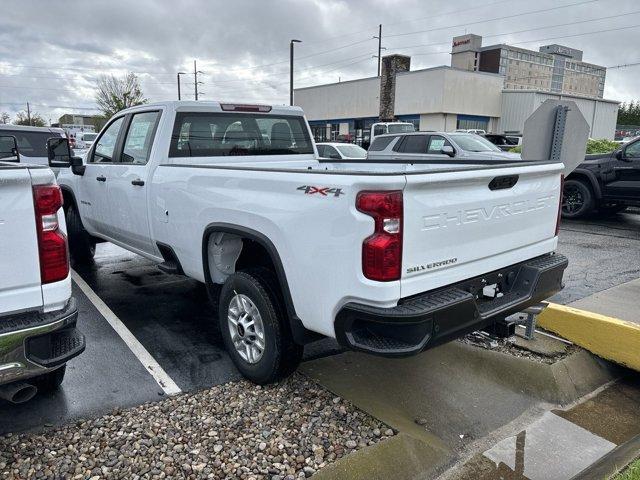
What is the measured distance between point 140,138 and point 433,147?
9437mm

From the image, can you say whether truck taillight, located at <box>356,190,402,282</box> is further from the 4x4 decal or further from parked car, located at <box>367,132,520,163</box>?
parked car, located at <box>367,132,520,163</box>

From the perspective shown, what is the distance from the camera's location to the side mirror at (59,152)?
18.4 ft

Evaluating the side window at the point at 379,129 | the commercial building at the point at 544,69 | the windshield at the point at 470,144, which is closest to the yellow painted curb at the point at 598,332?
the windshield at the point at 470,144

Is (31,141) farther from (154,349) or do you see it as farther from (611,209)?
(611,209)

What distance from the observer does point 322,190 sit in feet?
9.25

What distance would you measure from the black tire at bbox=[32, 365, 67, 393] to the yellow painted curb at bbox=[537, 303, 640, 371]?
149 inches

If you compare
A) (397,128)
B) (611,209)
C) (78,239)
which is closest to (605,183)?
(611,209)

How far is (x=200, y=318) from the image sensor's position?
5.02 meters

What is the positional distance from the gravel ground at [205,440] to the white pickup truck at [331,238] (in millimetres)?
331

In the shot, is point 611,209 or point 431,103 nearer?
point 611,209

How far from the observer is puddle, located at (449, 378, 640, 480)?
9.61 feet

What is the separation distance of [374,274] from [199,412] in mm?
1504

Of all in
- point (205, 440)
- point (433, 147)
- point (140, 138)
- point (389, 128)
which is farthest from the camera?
point (389, 128)

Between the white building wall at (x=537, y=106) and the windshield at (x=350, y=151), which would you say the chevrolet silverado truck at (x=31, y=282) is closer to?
the windshield at (x=350, y=151)
